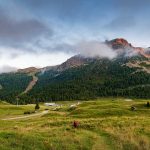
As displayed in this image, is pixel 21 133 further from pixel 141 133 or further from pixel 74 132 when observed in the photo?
pixel 141 133

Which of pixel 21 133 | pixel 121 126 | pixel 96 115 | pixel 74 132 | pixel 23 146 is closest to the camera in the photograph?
pixel 23 146

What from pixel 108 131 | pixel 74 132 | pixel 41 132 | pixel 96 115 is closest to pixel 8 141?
pixel 41 132

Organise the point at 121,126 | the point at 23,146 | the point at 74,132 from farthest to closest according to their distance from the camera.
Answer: the point at 121,126
the point at 74,132
the point at 23,146

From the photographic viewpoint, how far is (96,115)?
3278 inches

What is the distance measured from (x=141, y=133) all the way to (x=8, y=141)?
14.6 metres

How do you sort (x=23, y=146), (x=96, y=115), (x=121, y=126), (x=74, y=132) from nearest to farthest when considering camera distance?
(x=23, y=146) → (x=74, y=132) → (x=121, y=126) → (x=96, y=115)

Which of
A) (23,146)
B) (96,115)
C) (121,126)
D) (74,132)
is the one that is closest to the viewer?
(23,146)

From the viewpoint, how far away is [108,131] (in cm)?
3775

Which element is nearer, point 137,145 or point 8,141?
point 8,141

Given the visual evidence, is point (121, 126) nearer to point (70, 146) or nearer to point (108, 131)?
point (108, 131)

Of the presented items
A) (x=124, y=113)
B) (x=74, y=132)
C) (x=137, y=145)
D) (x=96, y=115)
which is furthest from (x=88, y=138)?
(x=124, y=113)

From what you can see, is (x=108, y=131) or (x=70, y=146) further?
(x=108, y=131)

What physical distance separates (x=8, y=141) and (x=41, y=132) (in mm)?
4831

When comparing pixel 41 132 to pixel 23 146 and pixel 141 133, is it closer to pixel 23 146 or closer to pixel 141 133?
pixel 23 146
